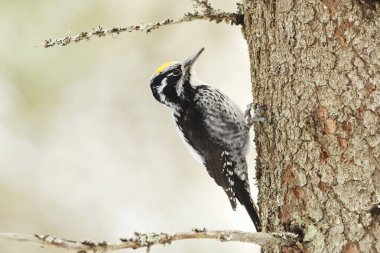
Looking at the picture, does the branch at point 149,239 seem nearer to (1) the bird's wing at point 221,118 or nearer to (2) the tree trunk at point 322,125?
(2) the tree trunk at point 322,125

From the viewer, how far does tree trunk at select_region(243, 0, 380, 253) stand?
235 cm

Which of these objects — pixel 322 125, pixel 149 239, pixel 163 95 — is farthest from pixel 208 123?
pixel 149 239

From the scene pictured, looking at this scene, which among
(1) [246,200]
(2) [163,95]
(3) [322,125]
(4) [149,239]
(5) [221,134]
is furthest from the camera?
(2) [163,95]

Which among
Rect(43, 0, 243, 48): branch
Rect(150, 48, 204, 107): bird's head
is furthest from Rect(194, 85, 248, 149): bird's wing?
Rect(43, 0, 243, 48): branch

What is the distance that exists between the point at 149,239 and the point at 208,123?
7.95 feet

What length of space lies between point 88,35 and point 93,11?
3.37 m

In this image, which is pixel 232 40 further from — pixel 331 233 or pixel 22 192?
pixel 331 233

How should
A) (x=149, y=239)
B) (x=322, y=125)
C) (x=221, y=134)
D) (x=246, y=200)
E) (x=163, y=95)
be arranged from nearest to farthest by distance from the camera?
(x=149, y=239) → (x=322, y=125) → (x=246, y=200) → (x=221, y=134) → (x=163, y=95)

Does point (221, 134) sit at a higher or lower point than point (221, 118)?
lower

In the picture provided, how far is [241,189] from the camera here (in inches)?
163

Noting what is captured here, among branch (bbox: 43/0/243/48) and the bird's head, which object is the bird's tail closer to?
the bird's head

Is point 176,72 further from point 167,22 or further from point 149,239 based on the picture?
point 149,239

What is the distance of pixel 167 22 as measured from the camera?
9.60 feet

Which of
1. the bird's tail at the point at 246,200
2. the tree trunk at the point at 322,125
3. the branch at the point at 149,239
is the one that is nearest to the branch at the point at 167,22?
the tree trunk at the point at 322,125
